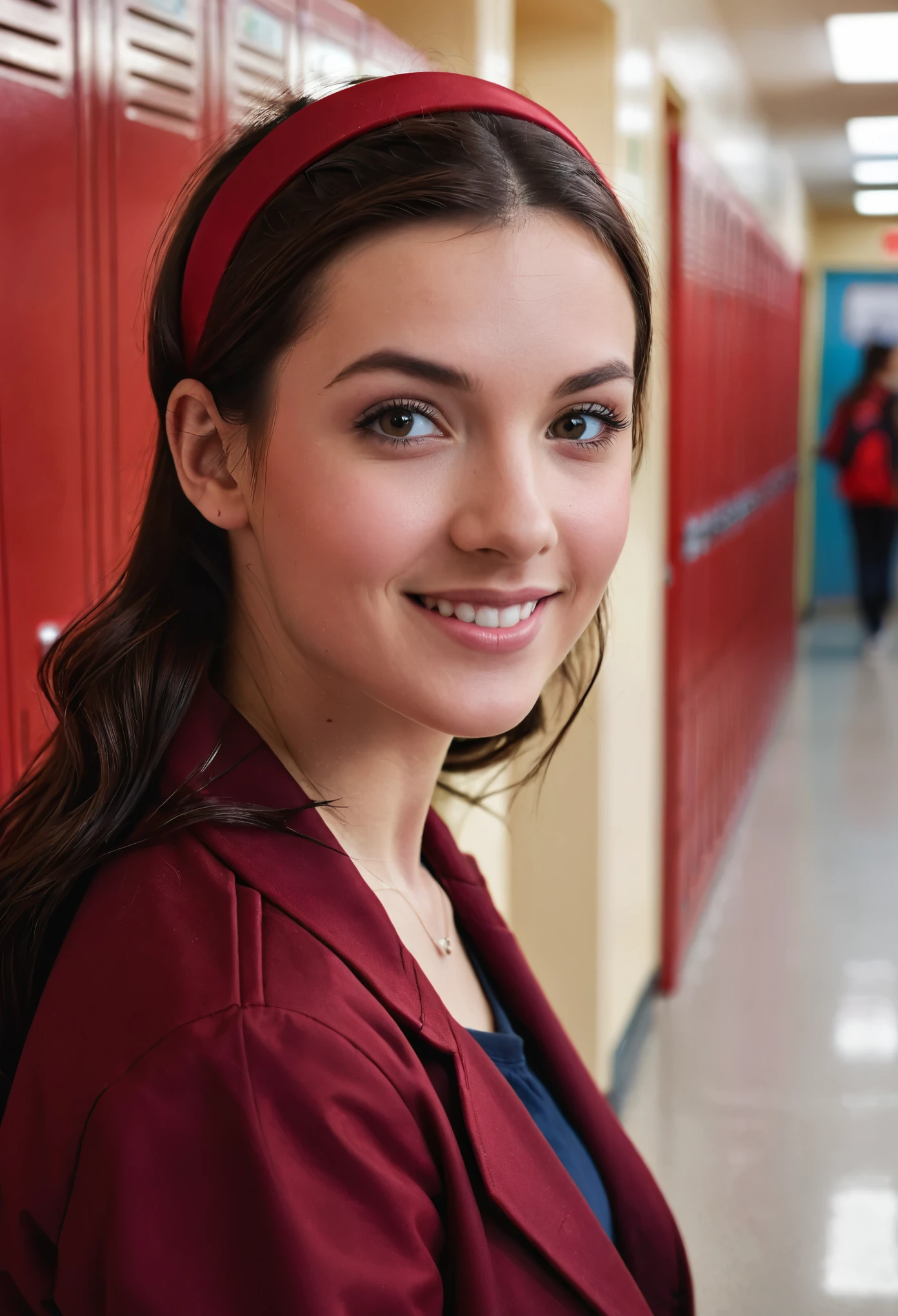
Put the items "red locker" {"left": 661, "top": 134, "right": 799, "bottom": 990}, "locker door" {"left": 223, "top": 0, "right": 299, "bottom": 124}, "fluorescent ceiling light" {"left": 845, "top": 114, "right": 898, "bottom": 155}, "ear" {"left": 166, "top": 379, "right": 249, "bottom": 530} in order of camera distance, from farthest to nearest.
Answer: "fluorescent ceiling light" {"left": 845, "top": 114, "right": 898, "bottom": 155} < "red locker" {"left": 661, "top": 134, "right": 799, "bottom": 990} < "locker door" {"left": 223, "top": 0, "right": 299, "bottom": 124} < "ear" {"left": 166, "top": 379, "right": 249, "bottom": 530}

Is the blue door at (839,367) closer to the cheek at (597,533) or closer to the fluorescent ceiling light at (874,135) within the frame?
the fluorescent ceiling light at (874,135)

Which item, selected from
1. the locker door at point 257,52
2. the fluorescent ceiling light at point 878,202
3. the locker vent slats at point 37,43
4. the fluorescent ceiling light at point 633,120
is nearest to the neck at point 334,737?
the locker vent slats at point 37,43

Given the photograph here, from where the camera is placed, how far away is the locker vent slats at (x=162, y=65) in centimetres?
121

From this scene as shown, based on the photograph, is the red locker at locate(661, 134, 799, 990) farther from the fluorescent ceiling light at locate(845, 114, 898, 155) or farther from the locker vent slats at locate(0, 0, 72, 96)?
the locker vent slats at locate(0, 0, 72, 96)

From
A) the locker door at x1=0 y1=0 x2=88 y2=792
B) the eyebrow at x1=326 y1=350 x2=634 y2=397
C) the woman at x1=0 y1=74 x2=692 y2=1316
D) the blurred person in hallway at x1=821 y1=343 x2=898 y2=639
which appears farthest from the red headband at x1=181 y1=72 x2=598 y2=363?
the blurred person in hallway at x1=821 y1=343 x2=898 y2=639

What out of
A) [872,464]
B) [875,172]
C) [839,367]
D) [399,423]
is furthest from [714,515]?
[839,367]

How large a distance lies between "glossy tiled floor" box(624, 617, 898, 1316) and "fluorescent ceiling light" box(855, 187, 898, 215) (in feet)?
18.5

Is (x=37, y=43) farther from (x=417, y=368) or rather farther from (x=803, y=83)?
(x=803, y=83)

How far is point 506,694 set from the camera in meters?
0.82

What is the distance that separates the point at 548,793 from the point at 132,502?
5.68 feet

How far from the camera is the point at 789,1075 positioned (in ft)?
10.6

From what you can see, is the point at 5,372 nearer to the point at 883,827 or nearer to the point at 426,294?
the point at 426,294

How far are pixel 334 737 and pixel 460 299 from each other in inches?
12.6

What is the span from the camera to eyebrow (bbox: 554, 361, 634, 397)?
2.51 ft
